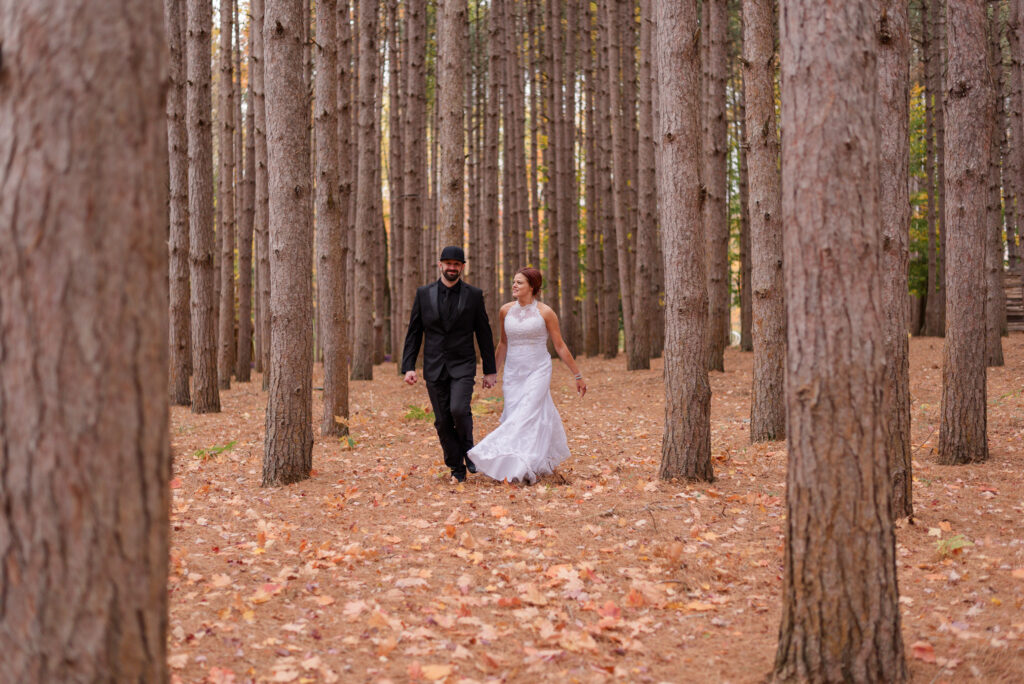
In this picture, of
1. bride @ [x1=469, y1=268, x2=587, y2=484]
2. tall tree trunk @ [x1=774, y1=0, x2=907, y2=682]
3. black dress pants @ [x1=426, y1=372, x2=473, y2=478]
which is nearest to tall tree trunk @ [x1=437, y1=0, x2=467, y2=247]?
bride @ [x1=469, y1=268, x2=587, y2=484]

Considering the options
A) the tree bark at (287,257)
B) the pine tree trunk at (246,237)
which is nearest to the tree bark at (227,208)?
the pine tree trunk at (246,237)

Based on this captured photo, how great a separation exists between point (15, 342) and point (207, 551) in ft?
10.5

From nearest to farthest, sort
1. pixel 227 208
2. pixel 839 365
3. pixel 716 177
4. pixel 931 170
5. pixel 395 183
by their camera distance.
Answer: pixel 839 365 → pixel 716 177 → pixel 227 208 → pixel 931 170 → pixel 395 183

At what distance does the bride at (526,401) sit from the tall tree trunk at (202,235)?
5744 mm

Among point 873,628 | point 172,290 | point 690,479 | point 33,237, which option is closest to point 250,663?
point 33,237

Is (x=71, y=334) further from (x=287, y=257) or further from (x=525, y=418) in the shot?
(x=525, y=418)

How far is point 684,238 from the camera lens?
641 cm

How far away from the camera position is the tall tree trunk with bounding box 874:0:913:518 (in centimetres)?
538

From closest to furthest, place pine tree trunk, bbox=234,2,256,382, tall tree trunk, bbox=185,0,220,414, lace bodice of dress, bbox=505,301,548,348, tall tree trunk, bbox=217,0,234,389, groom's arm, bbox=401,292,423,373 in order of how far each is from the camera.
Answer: groom's arm, bbox=401,292,423,373, lace bodice of dress, bbox=505,301,548,348, tall tree trunk, bbox=185,0,220,414, tall tree trunk, bbox=217,0,234,389, pine tree trunk, bbox=234,2,256,382

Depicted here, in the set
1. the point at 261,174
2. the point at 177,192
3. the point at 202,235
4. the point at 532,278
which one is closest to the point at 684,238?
the point at 532,278

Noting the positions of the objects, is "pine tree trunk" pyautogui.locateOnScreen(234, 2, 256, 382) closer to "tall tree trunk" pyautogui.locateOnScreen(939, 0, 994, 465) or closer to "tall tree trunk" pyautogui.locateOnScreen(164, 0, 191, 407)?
"tall tree trunk" pyautogui.locateOnScreen(164, 0, 191, 407)

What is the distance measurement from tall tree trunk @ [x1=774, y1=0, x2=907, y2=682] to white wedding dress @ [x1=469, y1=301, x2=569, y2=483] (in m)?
3.89

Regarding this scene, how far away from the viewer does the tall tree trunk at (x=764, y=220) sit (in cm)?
768

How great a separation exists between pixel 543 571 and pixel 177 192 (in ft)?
30.8
